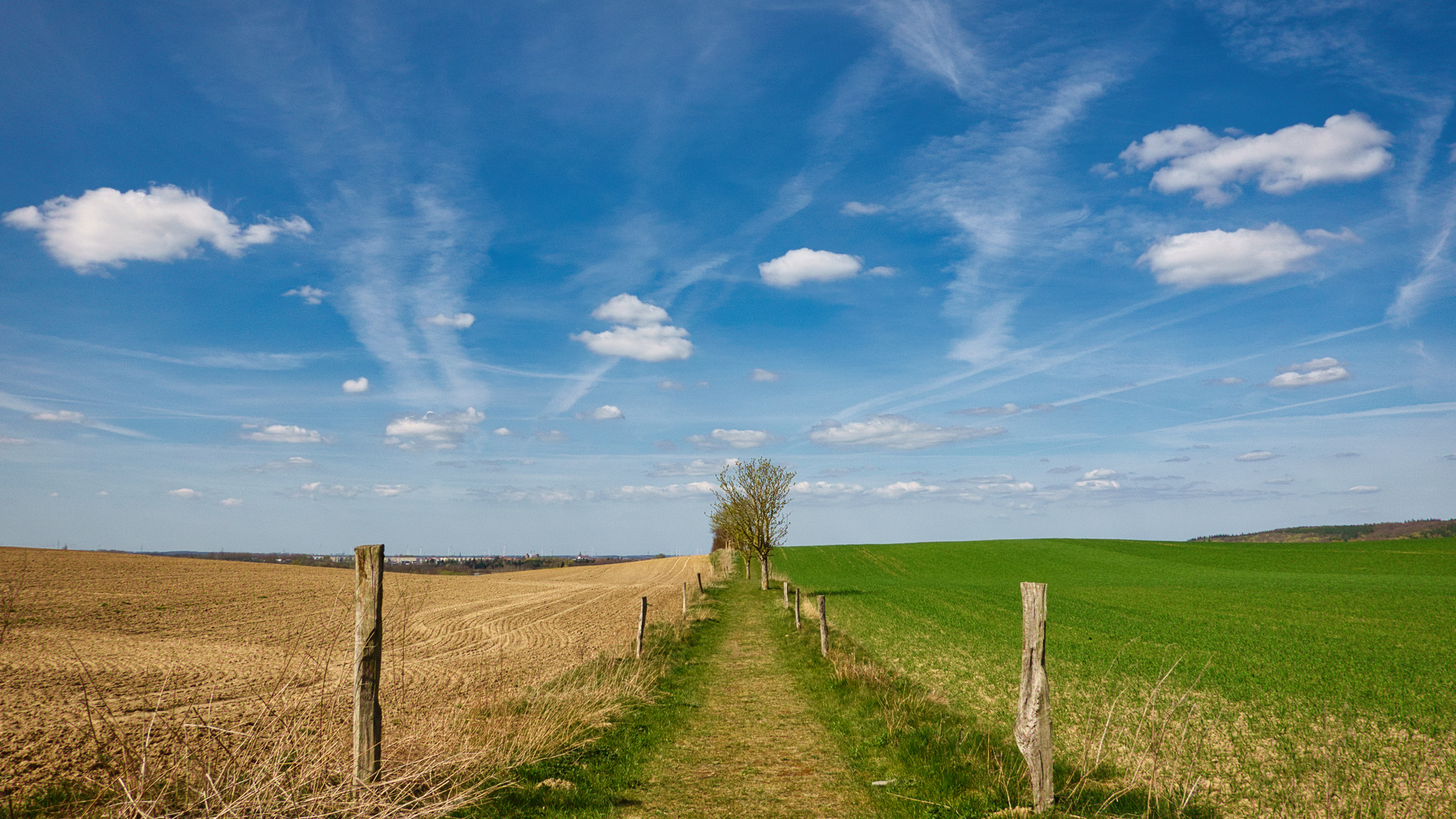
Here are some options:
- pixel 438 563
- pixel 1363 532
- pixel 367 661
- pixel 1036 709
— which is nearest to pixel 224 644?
pixel 367 661

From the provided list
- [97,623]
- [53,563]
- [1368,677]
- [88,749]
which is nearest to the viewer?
[88,749]

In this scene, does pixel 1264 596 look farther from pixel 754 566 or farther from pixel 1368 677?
pixel 754 566

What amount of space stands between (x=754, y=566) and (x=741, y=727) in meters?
59.7

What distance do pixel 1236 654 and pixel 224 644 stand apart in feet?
106

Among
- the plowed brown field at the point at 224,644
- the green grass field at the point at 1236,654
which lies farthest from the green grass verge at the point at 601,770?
the green grass field at the point at 1236,654

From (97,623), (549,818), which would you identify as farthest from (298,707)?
(97,623)

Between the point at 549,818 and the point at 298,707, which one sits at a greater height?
the point at 298,707

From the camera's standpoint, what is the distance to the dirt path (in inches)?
320

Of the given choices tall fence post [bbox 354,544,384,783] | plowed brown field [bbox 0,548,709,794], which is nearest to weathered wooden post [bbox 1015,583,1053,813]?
plowed brown field [bbox 0,548,709,794]

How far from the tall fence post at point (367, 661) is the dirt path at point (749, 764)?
8.80ft

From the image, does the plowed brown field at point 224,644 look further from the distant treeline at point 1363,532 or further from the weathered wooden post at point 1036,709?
the distant treeline at point 1363,532

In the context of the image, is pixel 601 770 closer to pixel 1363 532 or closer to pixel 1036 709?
pixel 1036 709

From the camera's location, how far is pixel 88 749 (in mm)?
11250

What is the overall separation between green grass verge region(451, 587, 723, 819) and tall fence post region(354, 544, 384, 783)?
44.4 inches
